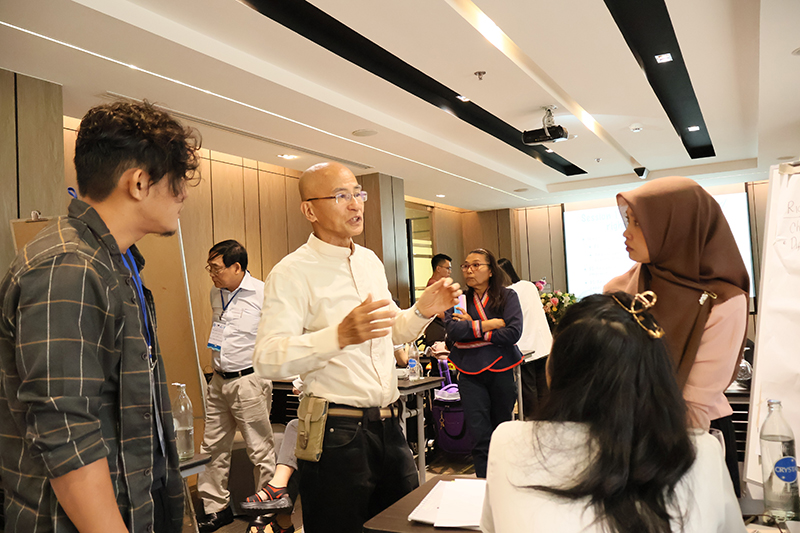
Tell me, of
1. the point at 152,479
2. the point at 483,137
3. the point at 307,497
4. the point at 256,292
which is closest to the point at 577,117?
the point at 483,137

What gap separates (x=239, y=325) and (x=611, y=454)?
3565 mm

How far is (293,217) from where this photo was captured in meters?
7.21

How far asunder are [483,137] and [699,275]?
4827mm

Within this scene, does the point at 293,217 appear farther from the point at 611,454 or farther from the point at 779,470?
the point at 611,454

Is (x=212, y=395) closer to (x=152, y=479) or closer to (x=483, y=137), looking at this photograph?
(x=152, y=479)

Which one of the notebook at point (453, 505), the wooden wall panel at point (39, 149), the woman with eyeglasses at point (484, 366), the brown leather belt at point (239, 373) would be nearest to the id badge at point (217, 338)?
the brown leather belt at point (239, 373)

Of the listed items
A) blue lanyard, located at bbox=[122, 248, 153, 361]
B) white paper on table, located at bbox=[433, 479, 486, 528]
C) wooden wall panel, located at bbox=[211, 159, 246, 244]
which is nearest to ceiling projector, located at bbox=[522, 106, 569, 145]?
wooden wall panel, located at bbox=[211, 159, 246, 244]

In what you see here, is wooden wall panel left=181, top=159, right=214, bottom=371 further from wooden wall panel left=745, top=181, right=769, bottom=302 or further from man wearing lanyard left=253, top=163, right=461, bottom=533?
wooden wall panel left=745, top=181, right=769, bottom=302

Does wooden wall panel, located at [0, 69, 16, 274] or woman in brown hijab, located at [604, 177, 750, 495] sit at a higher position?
wooden wall panel, located at [0, 69, 16, 274]

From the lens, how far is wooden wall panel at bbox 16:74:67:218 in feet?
11.4

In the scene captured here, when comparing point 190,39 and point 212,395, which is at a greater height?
point 190,39

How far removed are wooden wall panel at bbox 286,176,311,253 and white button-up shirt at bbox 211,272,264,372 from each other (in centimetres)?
270

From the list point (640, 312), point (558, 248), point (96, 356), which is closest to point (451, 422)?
point (640, 312)

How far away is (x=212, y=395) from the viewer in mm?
4203
